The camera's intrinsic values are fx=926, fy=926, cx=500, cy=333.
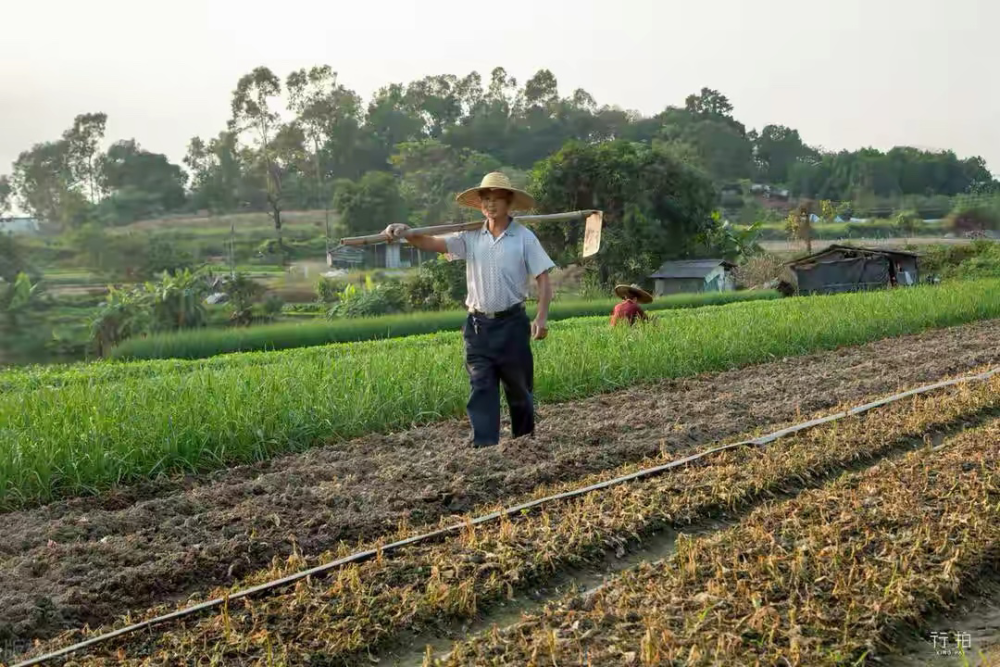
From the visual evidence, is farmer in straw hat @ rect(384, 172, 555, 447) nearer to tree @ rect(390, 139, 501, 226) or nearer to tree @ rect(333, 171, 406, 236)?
tree @ rect(333, 171, 406, 236)

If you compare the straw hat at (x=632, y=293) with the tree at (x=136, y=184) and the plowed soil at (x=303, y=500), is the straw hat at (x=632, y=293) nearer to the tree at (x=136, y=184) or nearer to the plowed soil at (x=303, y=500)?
the plowed soil at (x=303, y=500)

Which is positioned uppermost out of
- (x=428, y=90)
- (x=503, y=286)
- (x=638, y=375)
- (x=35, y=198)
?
(x=428, y=90)

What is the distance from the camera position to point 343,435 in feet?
18.2

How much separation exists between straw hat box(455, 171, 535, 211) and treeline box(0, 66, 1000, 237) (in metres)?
7.65

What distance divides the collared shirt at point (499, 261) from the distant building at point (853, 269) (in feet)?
67.8

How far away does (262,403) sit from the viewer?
540 centimetres

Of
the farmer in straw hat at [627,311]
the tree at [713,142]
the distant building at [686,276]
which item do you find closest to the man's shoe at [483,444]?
the farmer in straw hat at [627,311]

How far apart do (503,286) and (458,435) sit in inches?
44.2

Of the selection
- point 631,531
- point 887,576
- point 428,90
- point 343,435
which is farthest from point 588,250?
point 428,90

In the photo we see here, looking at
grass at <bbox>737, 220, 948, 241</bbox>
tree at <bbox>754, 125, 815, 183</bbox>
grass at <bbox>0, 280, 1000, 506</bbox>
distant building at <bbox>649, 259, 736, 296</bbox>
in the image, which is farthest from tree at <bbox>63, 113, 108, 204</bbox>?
tree at <bbox>754, 125, 815, 183</bbox>

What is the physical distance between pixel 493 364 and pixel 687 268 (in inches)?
882

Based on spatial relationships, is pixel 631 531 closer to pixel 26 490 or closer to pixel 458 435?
pixel 458 435

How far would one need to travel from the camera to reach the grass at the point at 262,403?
14.7 ft

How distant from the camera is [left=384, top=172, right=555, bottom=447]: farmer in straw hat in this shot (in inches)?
187
